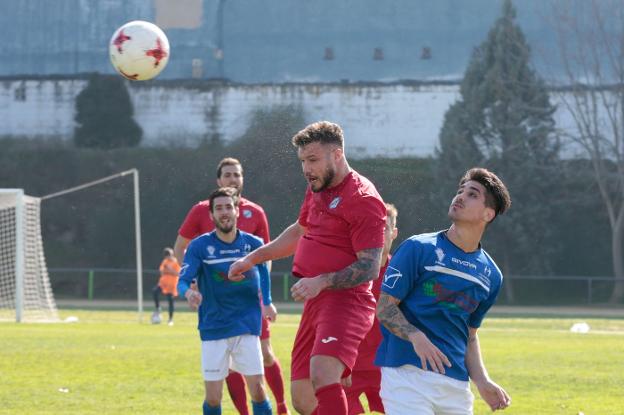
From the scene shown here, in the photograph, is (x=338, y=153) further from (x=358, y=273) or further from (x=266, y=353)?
(x=266, y=353)

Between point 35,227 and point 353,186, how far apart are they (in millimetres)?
25139

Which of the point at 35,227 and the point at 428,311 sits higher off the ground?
the point at 428,311

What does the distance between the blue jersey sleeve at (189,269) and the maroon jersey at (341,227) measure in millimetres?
2037

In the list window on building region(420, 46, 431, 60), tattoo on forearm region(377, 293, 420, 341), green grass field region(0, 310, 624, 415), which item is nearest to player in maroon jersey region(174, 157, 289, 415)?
green grass field region(0, 310, 624, 415)

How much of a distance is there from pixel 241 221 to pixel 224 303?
62.8 inches

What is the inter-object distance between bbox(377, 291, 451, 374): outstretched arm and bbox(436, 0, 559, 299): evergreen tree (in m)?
36.6

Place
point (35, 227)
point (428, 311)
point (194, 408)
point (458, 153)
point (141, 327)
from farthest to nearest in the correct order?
point (458, 153), point (35, 227), point (141, 327), point (194, 408), point (428, 311)

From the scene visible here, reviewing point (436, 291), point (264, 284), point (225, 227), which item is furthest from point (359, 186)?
point (264, 284)

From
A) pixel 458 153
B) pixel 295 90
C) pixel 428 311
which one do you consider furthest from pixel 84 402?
pixel 295 90

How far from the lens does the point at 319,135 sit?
739 centimetres

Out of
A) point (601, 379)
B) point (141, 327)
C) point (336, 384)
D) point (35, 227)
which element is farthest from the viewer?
point (35, 227)

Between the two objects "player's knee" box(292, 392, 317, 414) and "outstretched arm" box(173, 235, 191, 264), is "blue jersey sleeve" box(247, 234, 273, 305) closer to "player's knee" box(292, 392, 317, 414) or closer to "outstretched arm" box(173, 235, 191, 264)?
"outstretched arm" box(173, 235, 191, 264)

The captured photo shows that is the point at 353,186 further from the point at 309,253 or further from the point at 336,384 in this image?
the point at 336,384

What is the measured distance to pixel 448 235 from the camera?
630 centimetres
